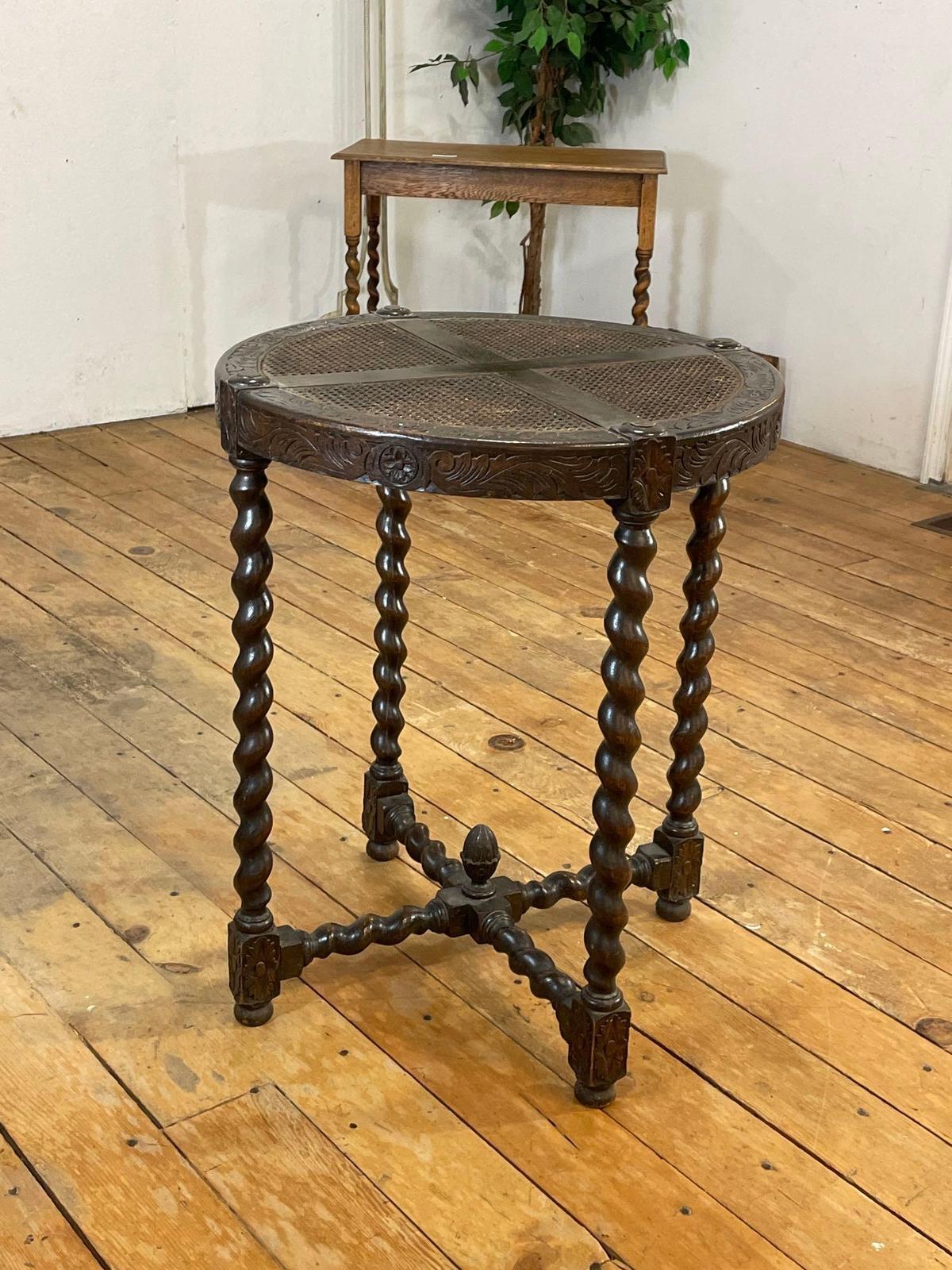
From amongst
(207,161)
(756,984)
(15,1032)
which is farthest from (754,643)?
(207,161)

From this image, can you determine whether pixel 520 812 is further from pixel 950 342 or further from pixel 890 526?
pixel 950 342

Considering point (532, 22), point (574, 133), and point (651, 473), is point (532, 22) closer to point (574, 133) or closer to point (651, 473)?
point (574, 133)

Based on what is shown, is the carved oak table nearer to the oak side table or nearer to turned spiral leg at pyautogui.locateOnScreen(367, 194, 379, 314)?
the oak side table

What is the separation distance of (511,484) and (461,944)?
29.0 inches

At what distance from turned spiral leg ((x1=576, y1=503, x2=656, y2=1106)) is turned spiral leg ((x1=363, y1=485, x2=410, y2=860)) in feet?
1.57

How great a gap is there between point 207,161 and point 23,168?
1.77ft

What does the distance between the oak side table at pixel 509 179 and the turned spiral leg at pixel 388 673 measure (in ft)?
6.50

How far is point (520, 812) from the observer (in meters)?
2.24

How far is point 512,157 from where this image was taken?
151 inches

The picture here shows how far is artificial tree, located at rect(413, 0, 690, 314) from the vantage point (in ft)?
13.9

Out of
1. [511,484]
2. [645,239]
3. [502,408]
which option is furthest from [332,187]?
[511,484]

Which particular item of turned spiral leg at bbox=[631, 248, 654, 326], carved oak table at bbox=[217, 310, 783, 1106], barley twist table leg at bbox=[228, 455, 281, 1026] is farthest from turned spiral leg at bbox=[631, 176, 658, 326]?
barley twist table leg at bbox=[228, 455, 281, 1026]

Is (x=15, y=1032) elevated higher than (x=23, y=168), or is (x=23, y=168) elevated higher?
(x=23, y=168)

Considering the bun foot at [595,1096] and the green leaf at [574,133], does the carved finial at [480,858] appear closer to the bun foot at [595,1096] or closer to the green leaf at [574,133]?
the bun foot at [595,1096]
